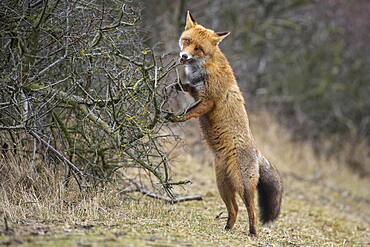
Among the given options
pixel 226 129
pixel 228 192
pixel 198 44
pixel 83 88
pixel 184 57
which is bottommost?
pixel 228 192

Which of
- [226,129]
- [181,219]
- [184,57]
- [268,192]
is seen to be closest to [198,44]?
[184,57]

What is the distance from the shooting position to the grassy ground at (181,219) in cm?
660

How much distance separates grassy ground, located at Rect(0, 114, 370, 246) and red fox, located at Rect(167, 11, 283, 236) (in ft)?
1.55

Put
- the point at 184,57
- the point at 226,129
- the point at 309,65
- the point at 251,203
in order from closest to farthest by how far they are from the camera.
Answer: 1. the point at 251,203
2. the point at 184,57
3. the point at 226,129
4. the point at 309,65

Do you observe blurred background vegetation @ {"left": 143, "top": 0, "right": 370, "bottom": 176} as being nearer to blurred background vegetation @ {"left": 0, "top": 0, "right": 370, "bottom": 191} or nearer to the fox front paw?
blurred background vegetation @ {"left": 0, "top": 0, "right": 370, "bottom": 191}

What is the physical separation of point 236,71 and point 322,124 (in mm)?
5027

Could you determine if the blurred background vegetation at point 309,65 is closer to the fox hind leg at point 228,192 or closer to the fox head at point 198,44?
the fox head at point 198,44

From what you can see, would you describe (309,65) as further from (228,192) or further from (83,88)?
(83,88)

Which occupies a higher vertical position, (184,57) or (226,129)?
(184,57)

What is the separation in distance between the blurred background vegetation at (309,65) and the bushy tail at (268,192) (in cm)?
1046

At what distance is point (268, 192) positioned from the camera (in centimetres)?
903

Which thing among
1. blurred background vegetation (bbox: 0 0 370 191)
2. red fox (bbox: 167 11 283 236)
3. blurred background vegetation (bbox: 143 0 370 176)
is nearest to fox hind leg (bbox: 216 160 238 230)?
red fox (bbox: 167 11 283 236)

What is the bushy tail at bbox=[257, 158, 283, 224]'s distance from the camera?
8969 millimetres

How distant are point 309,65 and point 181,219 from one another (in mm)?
14689
